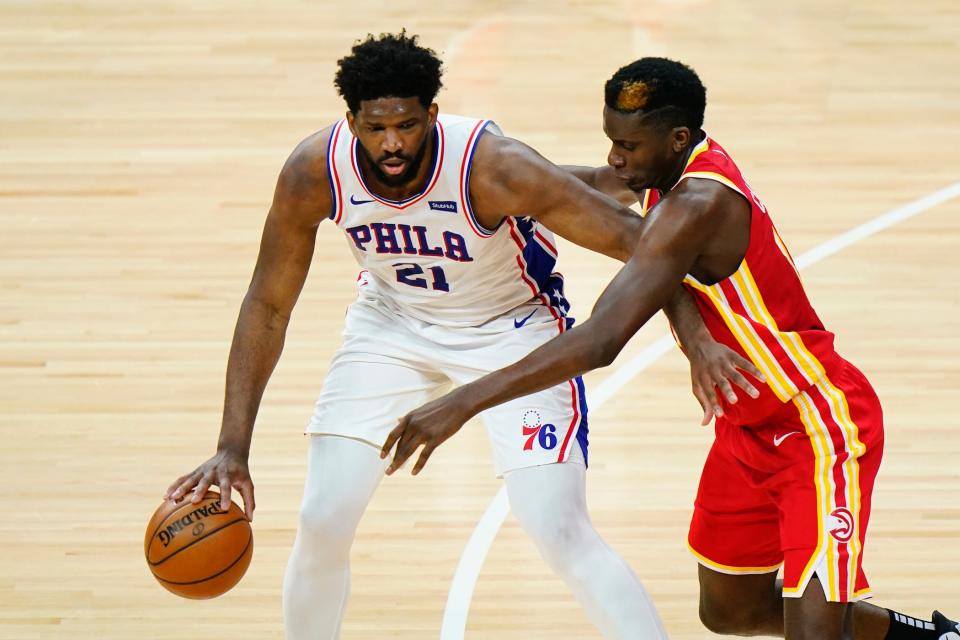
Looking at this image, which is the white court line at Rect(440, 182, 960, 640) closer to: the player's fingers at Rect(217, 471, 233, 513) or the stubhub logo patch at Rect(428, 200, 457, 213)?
the player's fingers at Rect(217, 471, 233, 513)

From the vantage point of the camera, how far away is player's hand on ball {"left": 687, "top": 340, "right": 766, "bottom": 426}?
12.4 ft

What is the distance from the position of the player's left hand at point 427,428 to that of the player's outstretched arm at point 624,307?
0.04 feet

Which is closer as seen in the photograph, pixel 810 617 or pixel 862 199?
pixel 810 617

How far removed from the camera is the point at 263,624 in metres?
5.12

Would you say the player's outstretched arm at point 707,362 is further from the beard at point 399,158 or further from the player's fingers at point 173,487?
the player's fingers at point 173,487

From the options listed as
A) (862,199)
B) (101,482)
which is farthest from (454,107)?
(101,482)

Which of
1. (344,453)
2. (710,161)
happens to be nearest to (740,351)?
(710,161)

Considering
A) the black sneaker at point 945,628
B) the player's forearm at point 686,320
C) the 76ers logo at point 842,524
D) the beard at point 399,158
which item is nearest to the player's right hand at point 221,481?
the beard at point 399,158

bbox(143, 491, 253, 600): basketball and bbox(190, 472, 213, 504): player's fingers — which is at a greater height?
bbox(190, 472, 213, 504): player's fingers

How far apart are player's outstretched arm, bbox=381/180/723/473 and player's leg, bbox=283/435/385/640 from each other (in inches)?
24.1

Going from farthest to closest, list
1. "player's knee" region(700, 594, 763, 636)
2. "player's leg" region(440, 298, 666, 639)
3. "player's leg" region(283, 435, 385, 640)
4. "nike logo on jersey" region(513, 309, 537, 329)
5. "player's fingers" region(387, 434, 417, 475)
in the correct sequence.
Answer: "nike logo on jersey" region(513, 309, 537, 329) < "player's knee" region(700, 594, 763, 636) < "player's leg" region(283, 435, 385, 640) < "player's leg" region(440, 298, 666, 639) < "player's fingers" region(387, 434, 417, 475)

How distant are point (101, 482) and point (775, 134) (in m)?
5.52

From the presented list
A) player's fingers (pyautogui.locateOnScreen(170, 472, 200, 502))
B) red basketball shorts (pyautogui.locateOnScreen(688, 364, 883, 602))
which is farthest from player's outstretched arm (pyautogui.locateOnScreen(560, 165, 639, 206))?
player's fingers (pyautogui.locateOnScreen(170, 472, 200, 502))

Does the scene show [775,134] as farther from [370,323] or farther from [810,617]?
[810,617]
